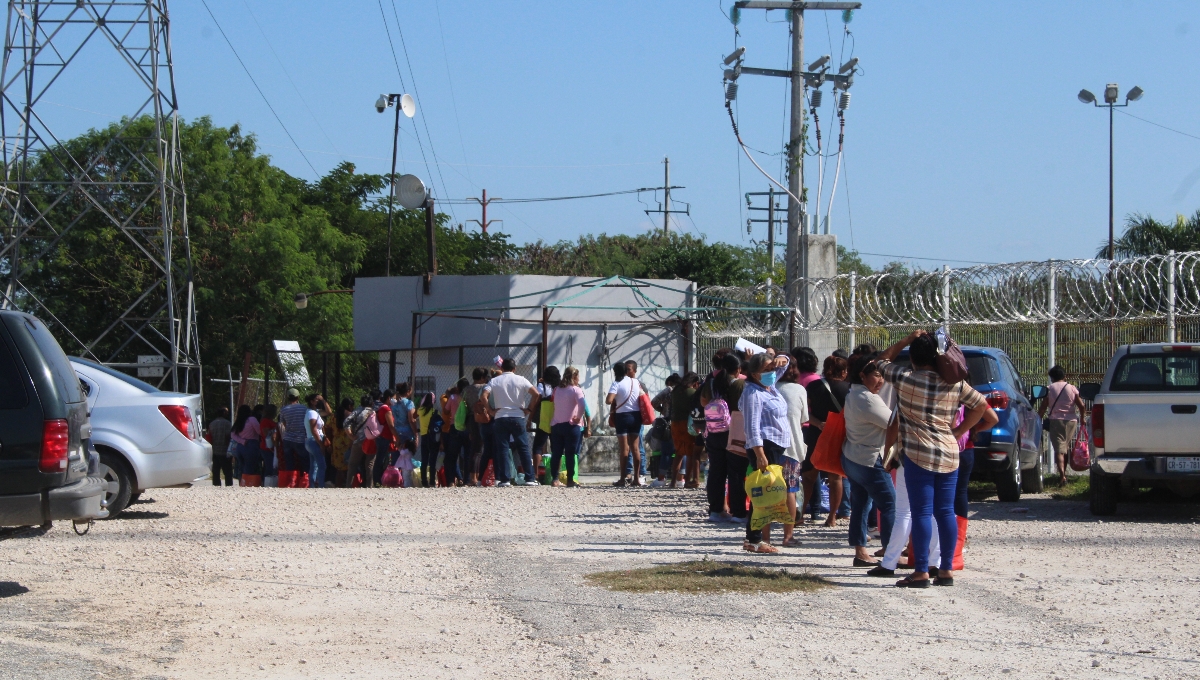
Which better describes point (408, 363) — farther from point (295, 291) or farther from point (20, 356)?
point (20, 356)

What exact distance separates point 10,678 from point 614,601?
3.30m

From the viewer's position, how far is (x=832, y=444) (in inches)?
382

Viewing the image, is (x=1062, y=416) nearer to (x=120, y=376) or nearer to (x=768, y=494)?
(x=768, y=494)

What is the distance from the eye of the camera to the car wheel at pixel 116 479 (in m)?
11.6

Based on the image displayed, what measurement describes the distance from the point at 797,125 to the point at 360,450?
8.72 metres

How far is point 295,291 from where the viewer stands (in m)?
36.9

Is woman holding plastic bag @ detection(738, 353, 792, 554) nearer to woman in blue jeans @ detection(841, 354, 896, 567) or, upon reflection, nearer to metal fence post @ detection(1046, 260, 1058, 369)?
woman in blue jeans @ detection(841, 354, 896, 567)

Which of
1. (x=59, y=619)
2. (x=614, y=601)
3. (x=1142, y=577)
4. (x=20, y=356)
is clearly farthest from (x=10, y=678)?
(x=1142, y=577)

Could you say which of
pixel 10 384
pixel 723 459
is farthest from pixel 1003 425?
pixel 10 384

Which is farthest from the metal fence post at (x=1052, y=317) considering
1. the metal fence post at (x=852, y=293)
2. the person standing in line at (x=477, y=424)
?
the person standing in line at (x=477, y=424)

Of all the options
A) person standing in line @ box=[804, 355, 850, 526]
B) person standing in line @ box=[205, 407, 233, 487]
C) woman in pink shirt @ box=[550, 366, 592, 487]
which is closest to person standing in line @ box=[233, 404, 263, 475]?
person standing in line @ box=[205, 407, 233, 487]

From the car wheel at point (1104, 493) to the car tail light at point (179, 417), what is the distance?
8.61 metres

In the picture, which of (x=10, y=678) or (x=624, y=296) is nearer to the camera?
(x=10, y=678)

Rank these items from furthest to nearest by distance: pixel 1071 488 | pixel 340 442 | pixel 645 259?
pixel 645 259, pixel 340 442, pixel 1071 488
